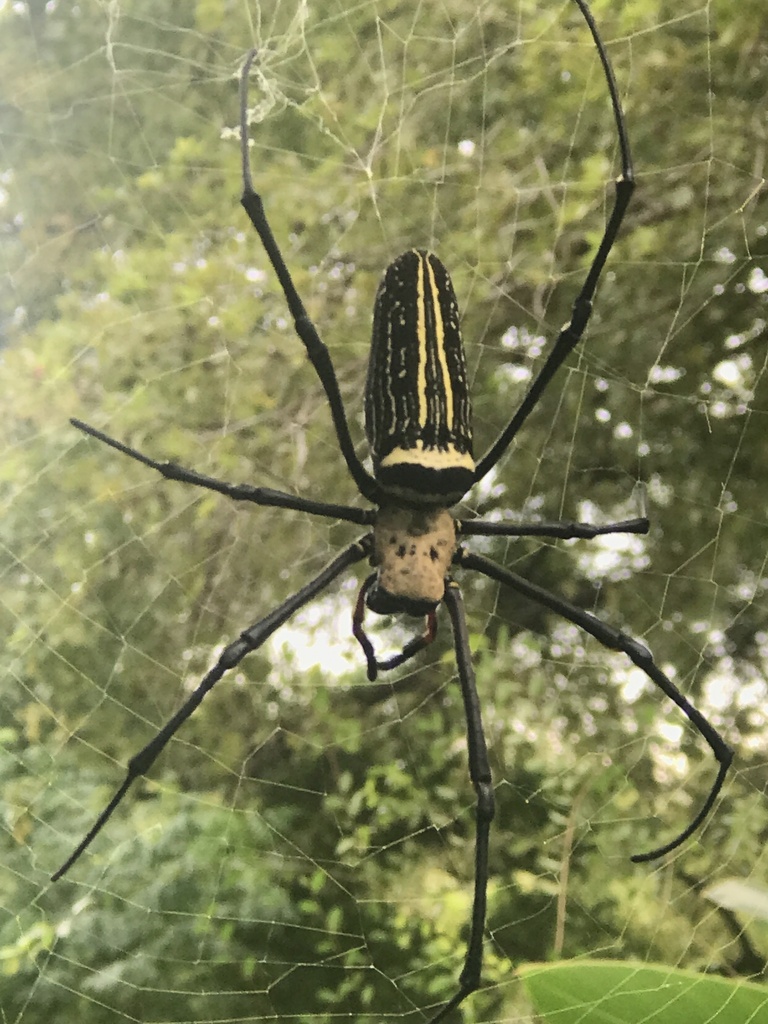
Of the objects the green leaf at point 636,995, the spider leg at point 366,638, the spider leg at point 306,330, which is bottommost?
the green leaf at point 636,995

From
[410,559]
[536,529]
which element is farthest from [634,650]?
[410,559]

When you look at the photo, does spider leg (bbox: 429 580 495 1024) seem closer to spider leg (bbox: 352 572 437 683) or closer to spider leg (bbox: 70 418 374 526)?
spider leg (bbox: 352 572 437 683)

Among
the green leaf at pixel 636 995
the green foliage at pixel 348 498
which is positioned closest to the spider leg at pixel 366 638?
the green foliage at pixel 348 498

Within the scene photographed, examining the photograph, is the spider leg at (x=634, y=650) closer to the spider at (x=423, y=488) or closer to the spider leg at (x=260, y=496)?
the spider at (x=423, y=488)

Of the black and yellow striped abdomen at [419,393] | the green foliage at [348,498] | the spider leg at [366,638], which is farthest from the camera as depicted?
the green foliage at [348,498]

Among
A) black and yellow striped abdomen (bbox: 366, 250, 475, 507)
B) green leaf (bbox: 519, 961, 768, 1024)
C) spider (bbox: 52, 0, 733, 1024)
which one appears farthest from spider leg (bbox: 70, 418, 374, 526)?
green leaf (bbox: 519, 961, 768, 1024)

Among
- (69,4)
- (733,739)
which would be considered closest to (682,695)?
(733,739)

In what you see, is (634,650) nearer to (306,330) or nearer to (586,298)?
(586,298)
